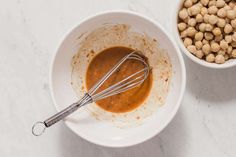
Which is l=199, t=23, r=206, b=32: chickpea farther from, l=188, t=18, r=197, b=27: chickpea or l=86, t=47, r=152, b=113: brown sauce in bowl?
l=86, t=47, r=152, b=113: brown sauce in bowl

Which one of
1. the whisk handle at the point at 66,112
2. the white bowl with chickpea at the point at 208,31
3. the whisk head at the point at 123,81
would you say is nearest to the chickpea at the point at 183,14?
the white bowl with chickpea at the point at 208,31

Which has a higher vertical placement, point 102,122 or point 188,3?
point 188,3

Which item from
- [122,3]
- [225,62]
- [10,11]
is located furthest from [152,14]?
[10,11]

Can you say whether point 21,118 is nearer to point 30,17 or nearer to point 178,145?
point 30,17

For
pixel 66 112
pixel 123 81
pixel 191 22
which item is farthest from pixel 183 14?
pixel 66 112

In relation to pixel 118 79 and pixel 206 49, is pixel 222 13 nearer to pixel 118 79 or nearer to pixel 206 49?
pixel 206 49

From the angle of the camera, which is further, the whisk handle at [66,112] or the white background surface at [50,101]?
the white background surface at [50,101]

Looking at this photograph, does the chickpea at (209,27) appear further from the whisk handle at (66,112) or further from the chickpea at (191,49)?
the whisk handle at (66,112)
